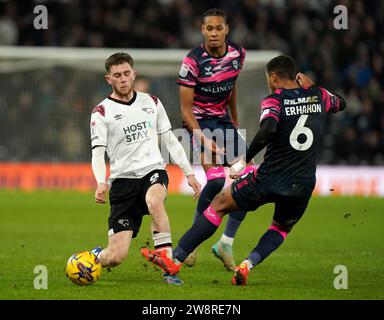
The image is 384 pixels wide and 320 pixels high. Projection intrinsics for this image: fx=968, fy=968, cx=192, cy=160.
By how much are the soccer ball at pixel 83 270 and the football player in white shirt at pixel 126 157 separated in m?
0.20

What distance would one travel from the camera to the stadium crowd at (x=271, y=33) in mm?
21250

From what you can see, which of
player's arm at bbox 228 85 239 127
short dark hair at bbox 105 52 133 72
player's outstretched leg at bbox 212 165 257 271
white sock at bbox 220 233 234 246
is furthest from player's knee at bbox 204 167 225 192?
short dark hair at bbox 105 52 133 72

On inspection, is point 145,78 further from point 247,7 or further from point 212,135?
point 212,135

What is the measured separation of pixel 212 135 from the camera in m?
9.64

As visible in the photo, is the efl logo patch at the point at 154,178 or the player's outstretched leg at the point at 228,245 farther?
the player's outstretched leg at the point at 228,245

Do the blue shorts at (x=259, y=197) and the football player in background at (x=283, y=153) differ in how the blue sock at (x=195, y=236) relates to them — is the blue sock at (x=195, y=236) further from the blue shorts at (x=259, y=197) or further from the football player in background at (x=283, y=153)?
the blue shorts at (x=259, y=197)

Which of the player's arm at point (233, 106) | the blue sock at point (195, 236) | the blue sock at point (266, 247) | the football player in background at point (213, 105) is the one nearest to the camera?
the blue sock at point (266, 247)

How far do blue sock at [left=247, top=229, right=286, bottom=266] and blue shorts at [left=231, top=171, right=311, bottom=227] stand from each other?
0.80 ft

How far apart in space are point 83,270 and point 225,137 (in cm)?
231

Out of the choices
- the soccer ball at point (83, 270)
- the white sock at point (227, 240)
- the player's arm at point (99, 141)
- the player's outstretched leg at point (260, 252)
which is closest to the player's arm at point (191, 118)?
the white sock at point (227, 240)

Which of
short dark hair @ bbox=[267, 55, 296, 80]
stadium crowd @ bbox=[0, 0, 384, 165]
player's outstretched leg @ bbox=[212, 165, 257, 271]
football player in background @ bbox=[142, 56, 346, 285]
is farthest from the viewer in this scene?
stadium crowd @ bbox=[0, 0, 384, 165]

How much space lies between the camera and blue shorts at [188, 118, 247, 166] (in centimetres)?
961

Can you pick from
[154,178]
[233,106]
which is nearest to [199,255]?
[233,106]

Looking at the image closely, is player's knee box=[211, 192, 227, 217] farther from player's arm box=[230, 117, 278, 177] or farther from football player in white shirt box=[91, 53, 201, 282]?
player's arm box=[230, 117, 278, 177]
